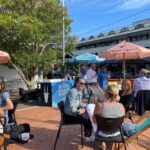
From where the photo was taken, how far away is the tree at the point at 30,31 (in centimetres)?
1432

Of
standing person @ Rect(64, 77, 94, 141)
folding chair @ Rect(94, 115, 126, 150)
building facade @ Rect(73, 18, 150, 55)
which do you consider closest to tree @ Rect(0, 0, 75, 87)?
standing person @ Rect(64, 77, 94, 141)

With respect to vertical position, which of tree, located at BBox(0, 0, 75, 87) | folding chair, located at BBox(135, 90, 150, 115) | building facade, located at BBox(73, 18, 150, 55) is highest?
building facade, located at BBox(73, 18, 150, 55)

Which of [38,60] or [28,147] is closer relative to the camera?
[28,147]

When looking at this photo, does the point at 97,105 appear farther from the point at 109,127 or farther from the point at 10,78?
the point at 10,78

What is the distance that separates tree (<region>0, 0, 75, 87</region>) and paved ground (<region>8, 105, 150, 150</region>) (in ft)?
14.3

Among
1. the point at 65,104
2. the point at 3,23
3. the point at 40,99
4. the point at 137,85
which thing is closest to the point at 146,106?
the point at 137,85

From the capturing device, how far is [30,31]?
14141 millimetres

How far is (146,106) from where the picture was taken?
933 centimetres

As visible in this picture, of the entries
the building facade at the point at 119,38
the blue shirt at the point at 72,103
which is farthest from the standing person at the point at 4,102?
the building facade at the point at 119,38

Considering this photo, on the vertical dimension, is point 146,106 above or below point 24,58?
below

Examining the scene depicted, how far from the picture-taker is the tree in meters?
14.3

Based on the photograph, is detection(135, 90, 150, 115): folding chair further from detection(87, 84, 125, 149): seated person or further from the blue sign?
the blue sign

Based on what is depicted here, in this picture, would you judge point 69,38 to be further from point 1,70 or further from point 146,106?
point 146,106

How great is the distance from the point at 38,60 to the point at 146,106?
295 inches
